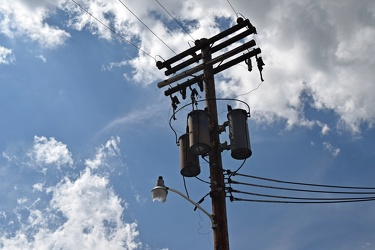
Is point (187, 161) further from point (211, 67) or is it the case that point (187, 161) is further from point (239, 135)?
point (211, 67)

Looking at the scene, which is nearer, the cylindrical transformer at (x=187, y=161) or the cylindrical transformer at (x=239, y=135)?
the cylindrical transformer at (x=239, y=135)

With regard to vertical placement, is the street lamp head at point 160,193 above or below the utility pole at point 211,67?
below

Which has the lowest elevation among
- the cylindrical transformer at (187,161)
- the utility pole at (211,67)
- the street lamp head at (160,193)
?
the street lamp head at (160,193)

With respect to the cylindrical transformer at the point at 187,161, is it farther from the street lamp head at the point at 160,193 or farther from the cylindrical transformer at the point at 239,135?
the cylindrical transformer at the point at 239,135

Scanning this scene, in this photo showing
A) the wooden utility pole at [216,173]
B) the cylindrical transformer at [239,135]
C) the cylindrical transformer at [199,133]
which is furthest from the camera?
the cylindrical transformer at [239,135]

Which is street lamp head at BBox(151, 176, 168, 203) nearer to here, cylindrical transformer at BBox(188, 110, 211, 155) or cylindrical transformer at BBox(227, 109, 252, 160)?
cylindrical transformer at BBox(188, 110, 211, 155)

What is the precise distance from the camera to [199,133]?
27.6 feet

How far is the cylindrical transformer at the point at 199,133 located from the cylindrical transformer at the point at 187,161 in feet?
0.71

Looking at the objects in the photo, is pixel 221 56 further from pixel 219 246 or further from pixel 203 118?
pixel 219 246

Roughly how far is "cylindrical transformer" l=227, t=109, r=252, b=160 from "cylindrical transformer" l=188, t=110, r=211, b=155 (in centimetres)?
48

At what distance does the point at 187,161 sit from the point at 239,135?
1082 millimetres

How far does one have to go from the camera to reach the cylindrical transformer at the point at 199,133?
27.4 ft

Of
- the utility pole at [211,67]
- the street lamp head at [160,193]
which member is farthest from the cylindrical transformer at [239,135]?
the street lamp head at [160,193]

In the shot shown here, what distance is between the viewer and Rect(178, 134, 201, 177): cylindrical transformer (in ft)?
28.5
